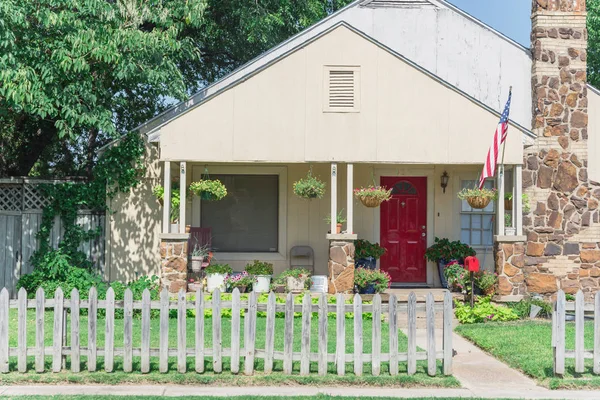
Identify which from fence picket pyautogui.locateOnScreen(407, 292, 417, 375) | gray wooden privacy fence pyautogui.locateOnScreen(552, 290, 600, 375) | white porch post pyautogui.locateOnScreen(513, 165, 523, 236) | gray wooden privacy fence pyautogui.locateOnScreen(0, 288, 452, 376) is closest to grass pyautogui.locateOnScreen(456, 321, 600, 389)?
gray wooden privacy fence pyautogui.locateOnScreen(552, 290, 600, 375)

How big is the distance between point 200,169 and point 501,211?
6083 millimetres

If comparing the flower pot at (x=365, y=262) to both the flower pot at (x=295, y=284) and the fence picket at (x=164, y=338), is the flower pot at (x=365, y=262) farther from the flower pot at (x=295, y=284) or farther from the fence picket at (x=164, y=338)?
the fence picket at (x=164, y=338)

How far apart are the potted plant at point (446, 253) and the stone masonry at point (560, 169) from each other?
1209 mm

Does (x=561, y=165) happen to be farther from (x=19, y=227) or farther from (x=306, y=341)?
(x=19, y=227)

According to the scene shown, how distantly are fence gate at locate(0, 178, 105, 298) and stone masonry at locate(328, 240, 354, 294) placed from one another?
549cm

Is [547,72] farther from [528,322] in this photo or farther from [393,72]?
[528,322]

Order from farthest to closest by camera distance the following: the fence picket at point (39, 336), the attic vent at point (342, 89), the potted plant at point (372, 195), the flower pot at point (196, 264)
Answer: the flower pot at point (196, 264) → the attic vent at point (342, 89) → the potted plant at point (372, 195) → the fence picket at point (39, 336)

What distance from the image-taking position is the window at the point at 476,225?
14.2 metres

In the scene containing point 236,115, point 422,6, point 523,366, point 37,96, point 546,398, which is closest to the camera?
point 546,398

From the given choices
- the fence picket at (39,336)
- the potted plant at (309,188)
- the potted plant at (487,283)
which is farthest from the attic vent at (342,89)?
the fence picket at (39,336)

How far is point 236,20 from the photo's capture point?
61.3 ft

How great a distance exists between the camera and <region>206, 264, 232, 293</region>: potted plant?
1252 centimetres

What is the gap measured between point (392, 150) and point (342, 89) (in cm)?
144

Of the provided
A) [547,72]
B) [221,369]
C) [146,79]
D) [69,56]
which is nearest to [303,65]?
[146,79]
